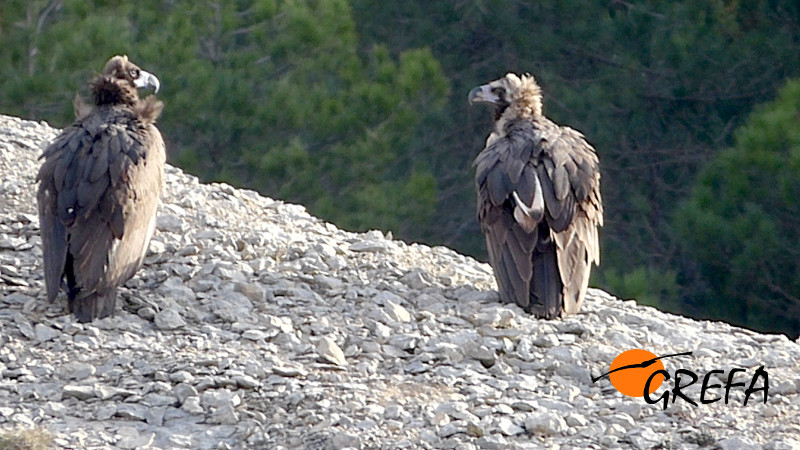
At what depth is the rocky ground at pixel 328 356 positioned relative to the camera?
20.4 feet

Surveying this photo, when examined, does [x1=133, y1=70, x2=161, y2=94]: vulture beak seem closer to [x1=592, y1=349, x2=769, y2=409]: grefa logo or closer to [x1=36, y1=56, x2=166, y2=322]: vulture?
[x1=36, y1=56, x2=166, y2=322]: vulture

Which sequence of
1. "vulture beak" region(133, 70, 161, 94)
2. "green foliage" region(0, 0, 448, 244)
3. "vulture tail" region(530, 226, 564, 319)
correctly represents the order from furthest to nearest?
"green foliage" region(0, 0, 448, 244) < "vulture beak" region(133, 70, 161, 94) < "vulture tail" region(530, 226, 564, 319)

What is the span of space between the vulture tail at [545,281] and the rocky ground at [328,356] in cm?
19

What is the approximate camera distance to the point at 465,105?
1962 centimetres

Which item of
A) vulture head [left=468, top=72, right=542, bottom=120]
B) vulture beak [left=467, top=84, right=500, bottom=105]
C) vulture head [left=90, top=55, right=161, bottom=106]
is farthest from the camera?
vulture beak [left=467, top=84, right=500, bottom=105]

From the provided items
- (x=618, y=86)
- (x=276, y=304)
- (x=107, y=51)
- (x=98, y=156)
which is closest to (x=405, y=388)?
(x=276, y=304)

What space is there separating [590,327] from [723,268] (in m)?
8.72

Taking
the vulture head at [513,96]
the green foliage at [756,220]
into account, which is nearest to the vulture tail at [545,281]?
the vulture head at [513,96]

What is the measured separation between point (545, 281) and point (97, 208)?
2.62m

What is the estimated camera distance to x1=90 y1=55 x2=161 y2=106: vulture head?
8469 mm

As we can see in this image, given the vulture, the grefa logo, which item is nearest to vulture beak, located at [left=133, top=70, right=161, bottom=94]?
the vulture

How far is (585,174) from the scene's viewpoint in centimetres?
834

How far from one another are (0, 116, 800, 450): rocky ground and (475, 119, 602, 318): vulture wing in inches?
8.5

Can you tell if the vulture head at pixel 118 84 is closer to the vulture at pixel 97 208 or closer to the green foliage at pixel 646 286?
the vulture at pixel 97 208
